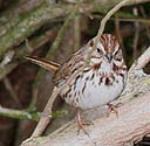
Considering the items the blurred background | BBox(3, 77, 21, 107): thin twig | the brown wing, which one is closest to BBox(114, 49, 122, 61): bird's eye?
the brown wing

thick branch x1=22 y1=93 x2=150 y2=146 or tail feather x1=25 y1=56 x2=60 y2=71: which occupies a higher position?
tail feather x1=25 y1=56 x2=60 y2=71

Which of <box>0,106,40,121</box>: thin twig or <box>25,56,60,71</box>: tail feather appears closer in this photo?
<box>0,106,40,121</box>: thin twig

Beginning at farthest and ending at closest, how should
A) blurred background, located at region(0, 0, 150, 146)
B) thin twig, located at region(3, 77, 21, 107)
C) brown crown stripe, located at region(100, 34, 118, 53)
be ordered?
thin twig, located at region(3, 77, 21, 107), blurred background, located at region(0, 0, 150, 146), brown crown stripe, located at region(100, 34, 118, 53)

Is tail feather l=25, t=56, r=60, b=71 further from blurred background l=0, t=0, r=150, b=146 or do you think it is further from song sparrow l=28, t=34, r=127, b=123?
song sparrow l=28, t=34, r=127, b=123

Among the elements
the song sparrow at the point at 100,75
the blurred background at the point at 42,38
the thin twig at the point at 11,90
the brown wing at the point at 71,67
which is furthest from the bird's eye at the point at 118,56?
the thin twig at the point at 11,90

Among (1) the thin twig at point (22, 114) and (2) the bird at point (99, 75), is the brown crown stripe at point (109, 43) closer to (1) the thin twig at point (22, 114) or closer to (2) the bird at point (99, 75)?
(2) the bird at point (99, 75)

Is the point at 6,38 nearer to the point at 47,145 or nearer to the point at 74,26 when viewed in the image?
the point at 74,26

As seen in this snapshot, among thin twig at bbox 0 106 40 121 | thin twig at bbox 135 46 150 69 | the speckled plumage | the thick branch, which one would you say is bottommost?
the thick branch
